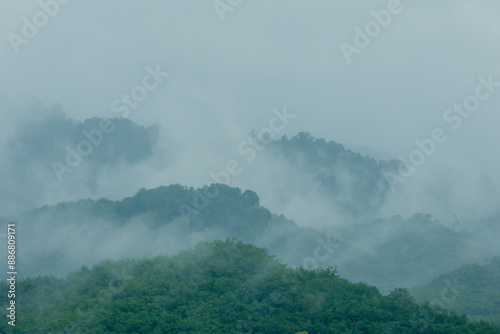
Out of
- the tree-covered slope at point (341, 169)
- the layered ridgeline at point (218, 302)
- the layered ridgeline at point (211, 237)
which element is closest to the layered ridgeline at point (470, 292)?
the layered ridgeline at point (218, 302)

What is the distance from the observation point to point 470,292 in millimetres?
30781

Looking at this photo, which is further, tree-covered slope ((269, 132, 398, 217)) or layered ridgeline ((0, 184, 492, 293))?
tree-covered slope ((269, 132, 398, 217))

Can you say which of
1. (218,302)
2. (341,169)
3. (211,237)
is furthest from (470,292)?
(341,169)

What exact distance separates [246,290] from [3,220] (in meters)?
28.1

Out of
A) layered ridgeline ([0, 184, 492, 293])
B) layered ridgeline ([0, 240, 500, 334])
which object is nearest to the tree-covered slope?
layered ridgeline ([0, 184, 492, 293])

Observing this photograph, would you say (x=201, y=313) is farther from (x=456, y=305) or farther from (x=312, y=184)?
(x=312, y=184)

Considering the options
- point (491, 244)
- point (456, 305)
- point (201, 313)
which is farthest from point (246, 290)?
point (491, 244)

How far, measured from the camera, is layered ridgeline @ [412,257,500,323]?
27.5m

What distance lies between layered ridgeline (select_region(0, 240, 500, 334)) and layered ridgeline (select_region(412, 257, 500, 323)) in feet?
21.2

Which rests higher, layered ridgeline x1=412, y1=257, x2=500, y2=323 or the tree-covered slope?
the tree-covered slope

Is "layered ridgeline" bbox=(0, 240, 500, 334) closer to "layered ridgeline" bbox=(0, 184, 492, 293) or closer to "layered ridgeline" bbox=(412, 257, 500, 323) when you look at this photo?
"layered ridgeline" bbox=(412, 257, 500, 323)

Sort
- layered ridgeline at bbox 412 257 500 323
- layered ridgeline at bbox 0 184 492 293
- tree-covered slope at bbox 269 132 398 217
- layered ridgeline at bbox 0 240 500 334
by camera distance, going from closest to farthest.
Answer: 1. layered ridgeline at bbox 0 240 500 334
2. layered ridgeline at bbox 412 257 500 323
3. layered ridgeline at bbox 0 184 492 293
4. tree-covered slope at bbox 269 132 398 217

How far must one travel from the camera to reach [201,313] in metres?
19.8

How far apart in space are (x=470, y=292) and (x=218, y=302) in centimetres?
1460
